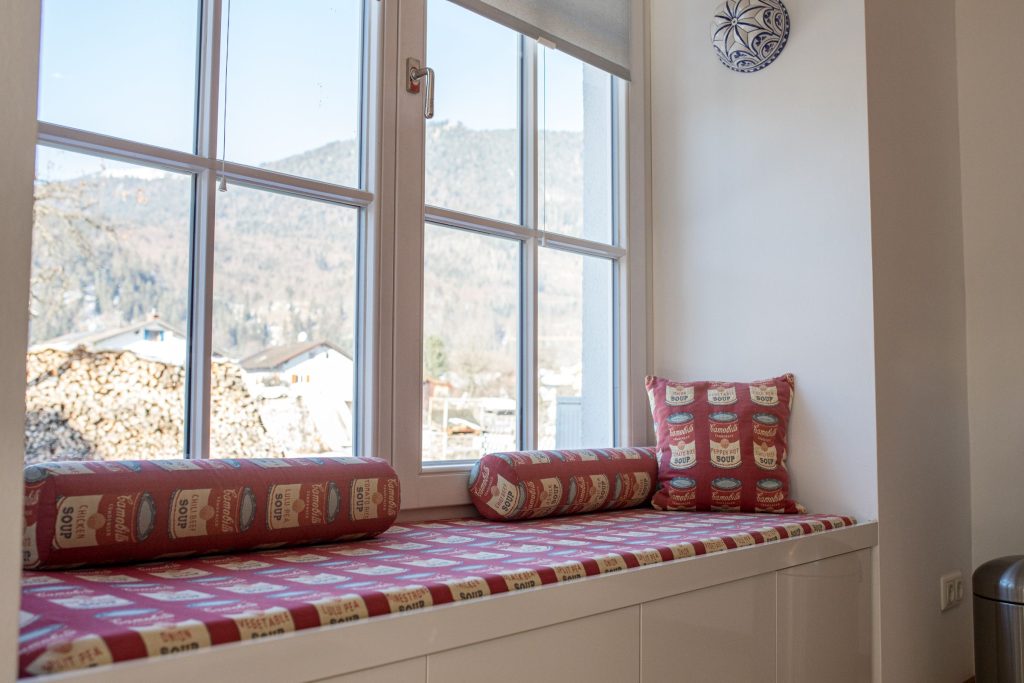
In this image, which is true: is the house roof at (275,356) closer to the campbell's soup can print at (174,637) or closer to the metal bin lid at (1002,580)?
the campbell's soup can print at (174,637)

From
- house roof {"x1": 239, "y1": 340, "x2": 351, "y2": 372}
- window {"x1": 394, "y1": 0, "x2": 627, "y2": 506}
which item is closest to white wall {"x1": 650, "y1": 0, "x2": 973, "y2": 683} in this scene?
window {"x1": 394, "y1": 0, "x2": 627, "y2": 506}

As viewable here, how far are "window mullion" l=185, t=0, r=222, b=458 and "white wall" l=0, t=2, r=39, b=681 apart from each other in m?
0.84

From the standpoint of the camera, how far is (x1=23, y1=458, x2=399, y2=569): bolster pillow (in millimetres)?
1297

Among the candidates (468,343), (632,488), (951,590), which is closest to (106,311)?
(468,343)

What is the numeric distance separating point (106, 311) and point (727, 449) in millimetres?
1518

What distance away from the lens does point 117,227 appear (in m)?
1.57

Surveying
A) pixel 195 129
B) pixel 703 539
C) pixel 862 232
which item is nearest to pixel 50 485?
pixel 195 129

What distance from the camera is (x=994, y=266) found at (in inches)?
111

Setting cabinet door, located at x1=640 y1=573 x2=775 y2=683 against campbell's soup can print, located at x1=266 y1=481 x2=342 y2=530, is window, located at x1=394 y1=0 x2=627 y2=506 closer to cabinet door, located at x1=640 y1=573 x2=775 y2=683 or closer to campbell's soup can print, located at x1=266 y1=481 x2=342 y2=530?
campbell's soup can print, located at x1=266 y1=481 x2=342 y2=530

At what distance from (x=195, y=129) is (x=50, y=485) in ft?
2.42

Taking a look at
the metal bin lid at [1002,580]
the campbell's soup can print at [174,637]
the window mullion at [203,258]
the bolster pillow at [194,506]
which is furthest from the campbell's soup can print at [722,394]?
the campbell's soup can print at [174,637]

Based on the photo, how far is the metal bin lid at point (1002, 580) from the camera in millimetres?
2271

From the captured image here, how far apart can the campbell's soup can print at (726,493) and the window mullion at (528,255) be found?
48 cm

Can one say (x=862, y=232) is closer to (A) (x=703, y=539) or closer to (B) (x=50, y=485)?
(A) (x=703, y=539)
